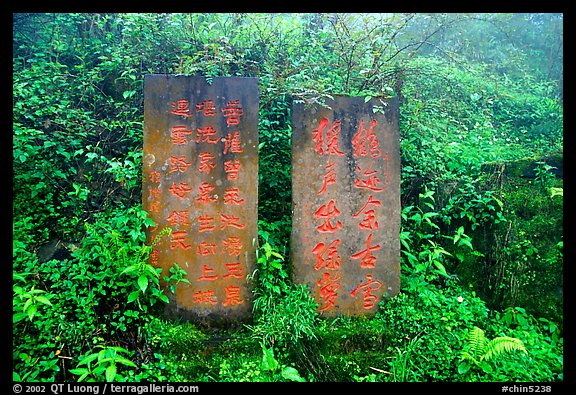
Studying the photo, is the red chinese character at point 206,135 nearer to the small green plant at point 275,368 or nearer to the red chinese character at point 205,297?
the red chinese character at point 205,297

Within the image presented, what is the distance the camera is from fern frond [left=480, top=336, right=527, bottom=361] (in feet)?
10.6

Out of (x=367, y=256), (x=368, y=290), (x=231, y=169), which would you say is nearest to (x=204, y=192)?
(x=231, y=169)

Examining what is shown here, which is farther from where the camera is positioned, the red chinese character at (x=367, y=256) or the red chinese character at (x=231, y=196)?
the red chinese character at (x=367, y=256)

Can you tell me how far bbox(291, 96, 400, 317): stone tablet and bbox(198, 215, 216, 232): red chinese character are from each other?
2.77ft

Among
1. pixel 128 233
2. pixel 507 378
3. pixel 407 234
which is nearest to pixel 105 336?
pixel 128 233

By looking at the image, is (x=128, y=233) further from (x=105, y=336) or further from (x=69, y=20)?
(x=69, y=20)

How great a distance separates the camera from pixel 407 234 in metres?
4.35

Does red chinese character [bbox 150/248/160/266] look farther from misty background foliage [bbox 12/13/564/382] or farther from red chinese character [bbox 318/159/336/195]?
red chinese character [bbox 318/159/336/195]

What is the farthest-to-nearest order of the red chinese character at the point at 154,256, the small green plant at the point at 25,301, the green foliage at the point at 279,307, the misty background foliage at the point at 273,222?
the red chinese character at the point at 154,256, the green foliage at the point at 279,307, the misty background foliage at the point at 273,222, the small green plant at the point at 25,301

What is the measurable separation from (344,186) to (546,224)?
2.49 m

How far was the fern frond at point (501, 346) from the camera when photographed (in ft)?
10.6

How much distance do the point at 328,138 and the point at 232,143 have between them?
3.32ft

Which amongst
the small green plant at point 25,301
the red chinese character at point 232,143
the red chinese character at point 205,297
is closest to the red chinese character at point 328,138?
the red chinese character at point 232,143

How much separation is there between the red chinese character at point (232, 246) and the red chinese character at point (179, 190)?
629mm
